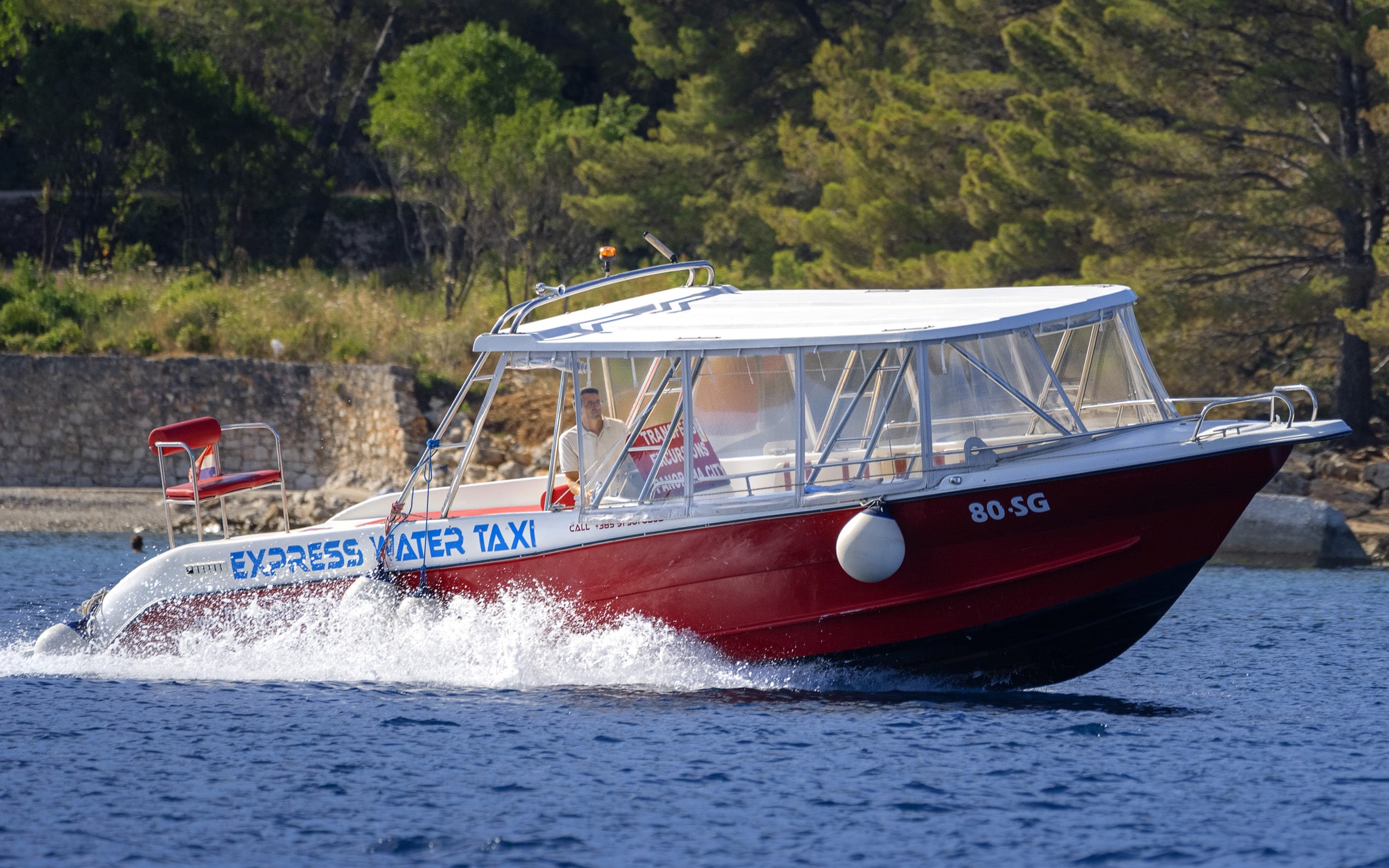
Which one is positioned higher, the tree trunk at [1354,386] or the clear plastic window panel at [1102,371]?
the clear plastic window panel at [1102,371]

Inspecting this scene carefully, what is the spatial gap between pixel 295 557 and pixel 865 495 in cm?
431

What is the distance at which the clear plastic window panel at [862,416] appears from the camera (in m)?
9.98

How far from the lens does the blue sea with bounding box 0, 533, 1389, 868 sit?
8000 millimetres

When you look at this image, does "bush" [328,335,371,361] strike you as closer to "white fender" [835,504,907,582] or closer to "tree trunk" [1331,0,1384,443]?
"tree trunk" [1331,0,1384,443]

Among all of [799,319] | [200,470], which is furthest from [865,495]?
[200,470]

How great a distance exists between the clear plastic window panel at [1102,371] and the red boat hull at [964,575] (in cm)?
106

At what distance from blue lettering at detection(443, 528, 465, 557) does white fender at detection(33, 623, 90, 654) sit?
318cm

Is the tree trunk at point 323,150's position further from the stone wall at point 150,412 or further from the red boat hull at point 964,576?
the red boat hull at point 964,576

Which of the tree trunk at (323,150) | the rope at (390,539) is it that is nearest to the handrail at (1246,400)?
the rope at (390,539)

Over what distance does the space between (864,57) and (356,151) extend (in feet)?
57.8

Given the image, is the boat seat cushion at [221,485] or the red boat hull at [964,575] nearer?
the red boat hull at [964,575]

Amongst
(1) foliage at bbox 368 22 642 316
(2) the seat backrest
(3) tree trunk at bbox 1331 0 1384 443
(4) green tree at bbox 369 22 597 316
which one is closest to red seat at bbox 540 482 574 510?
(2) the seat backrest

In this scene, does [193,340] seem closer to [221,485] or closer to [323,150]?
[323,150]

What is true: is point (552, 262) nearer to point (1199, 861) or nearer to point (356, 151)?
point (356, 151)
